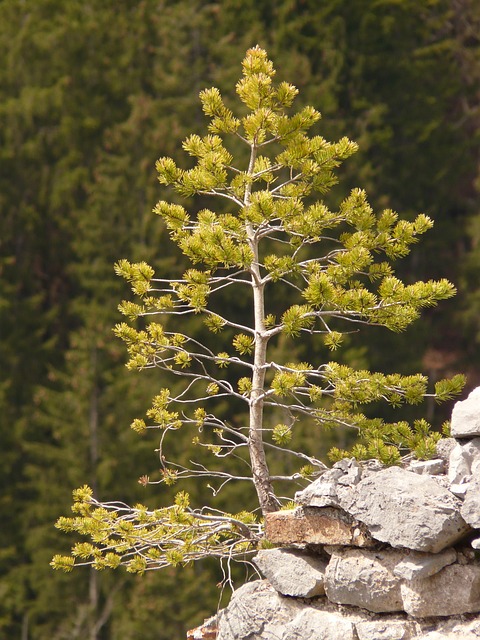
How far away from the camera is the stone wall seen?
5.08 m

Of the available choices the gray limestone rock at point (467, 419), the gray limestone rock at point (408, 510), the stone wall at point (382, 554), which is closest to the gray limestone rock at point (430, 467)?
Result: the stone wall at point (382, 554)

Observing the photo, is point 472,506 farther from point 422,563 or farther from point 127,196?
point 127,196

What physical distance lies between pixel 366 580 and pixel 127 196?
47.7 ft

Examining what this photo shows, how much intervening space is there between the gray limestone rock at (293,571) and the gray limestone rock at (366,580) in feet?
0.39

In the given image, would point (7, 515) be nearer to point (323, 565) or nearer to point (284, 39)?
point (284, 39)

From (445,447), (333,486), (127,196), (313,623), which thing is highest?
(127,196)

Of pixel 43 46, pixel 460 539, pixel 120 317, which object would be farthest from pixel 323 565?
pixel 43 46

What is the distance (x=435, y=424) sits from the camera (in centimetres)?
2039

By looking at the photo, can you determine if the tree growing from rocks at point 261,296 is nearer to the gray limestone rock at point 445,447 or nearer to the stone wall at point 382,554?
the gray limestone rock at point 445,447

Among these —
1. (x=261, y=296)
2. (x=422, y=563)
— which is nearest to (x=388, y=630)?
(x=422, y=563)

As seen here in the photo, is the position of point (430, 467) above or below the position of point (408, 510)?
above

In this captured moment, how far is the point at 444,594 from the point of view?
202 inches

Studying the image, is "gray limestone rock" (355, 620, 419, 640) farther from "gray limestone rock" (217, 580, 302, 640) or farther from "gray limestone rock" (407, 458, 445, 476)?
"gray limestone rock" (407, 458, 445, 476)

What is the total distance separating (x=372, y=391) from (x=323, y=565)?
892mm
